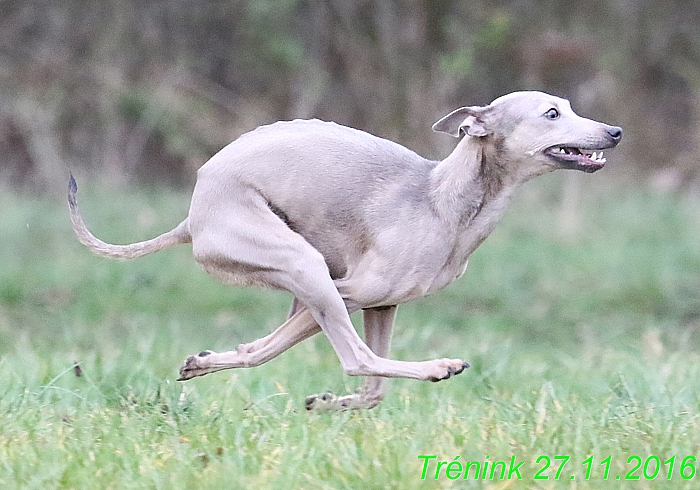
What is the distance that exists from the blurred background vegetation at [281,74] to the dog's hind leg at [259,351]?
857 cm

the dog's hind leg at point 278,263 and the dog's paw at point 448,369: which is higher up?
the dog's hind leg at point 278,263

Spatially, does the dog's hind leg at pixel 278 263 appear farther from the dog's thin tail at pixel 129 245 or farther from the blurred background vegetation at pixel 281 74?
the blurred background vegetation at pixel 281 74

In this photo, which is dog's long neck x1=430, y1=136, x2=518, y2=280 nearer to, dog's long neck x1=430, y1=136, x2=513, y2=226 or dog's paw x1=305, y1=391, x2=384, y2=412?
dog's long neck x1=430, y1=136, x2=513, y2=226

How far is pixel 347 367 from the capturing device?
15.1 feet

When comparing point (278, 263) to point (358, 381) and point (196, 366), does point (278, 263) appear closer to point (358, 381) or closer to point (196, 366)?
point (196, 366)

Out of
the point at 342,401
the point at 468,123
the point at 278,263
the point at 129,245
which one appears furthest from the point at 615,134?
the point at 129,245

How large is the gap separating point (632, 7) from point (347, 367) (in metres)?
13.5

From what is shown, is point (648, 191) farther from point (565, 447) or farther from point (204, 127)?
point (565, 447)

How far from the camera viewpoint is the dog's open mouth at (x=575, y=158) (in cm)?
463

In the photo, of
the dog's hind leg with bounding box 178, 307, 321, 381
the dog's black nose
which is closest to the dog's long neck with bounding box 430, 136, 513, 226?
the dog's black nose

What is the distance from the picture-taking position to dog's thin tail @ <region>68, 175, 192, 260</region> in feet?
16.1

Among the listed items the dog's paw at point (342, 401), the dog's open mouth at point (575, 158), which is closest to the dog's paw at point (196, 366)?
the dog's paw at point (342, 401)

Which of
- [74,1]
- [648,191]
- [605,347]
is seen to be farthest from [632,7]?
[605,347]

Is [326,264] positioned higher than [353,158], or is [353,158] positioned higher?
[353,158]
